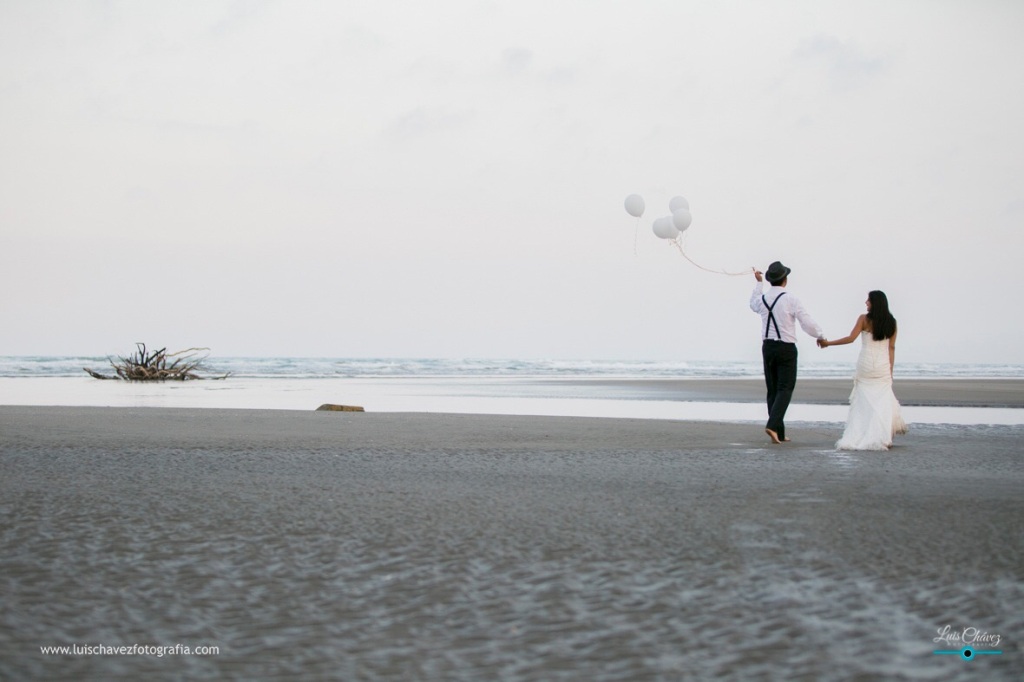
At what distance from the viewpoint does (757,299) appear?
9.84 m

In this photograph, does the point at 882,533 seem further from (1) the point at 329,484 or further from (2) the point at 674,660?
(1) the point at 329,484

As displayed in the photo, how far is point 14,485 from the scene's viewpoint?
16.9 ft

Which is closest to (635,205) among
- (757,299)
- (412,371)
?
(757,299)

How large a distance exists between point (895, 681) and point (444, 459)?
5130mm

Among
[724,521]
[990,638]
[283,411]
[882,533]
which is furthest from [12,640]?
[283,411]

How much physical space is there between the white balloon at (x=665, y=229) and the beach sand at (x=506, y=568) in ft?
21.4

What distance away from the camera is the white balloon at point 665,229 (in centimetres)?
1278

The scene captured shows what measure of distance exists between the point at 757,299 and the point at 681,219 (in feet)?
10.2

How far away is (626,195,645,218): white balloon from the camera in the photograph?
13453 millimetres

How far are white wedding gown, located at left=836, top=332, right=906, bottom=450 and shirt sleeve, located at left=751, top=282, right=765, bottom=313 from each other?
1.10 m

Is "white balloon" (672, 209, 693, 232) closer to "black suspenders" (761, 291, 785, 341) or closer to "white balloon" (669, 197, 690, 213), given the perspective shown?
"white balloon" (669, 197, 690, 213)

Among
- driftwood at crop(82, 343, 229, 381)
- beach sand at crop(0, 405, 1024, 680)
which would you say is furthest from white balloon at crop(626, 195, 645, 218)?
driftwood at crop(82, 343, 229, 381)

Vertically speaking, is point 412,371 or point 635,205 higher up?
point 635,205

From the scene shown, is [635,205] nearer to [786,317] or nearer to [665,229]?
[665,229]
